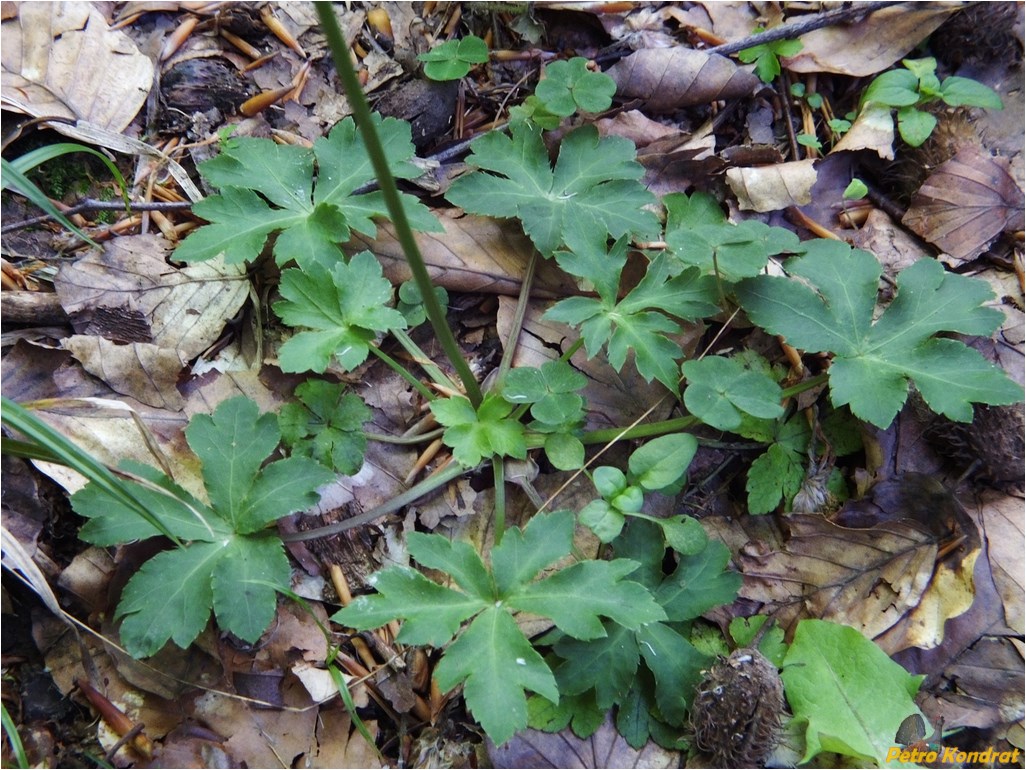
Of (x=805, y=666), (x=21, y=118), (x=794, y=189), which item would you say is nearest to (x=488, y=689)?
(x=805, y=666)

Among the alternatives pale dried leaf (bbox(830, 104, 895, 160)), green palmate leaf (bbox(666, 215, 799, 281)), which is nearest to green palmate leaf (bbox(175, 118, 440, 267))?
green palmate leaf (bbox(666, 215, 799, 281))

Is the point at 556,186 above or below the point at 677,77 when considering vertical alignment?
below

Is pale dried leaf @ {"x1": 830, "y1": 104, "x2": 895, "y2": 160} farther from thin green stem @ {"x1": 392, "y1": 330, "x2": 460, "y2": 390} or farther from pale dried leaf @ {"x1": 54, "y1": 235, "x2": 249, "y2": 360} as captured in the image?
pale dried leaf @ {"x1": 54, "y1": 235, "x2": 249, "y2": 360}

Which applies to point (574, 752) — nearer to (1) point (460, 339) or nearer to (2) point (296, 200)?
(1) point (460, 339)

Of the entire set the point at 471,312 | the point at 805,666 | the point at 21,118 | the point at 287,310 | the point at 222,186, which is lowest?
the point at 805,666

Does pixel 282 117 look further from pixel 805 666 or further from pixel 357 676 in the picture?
pixel 805 666

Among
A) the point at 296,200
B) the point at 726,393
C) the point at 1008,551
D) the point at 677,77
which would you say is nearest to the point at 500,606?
the point at 726,393

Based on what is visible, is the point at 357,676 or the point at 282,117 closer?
the point at 357,676
